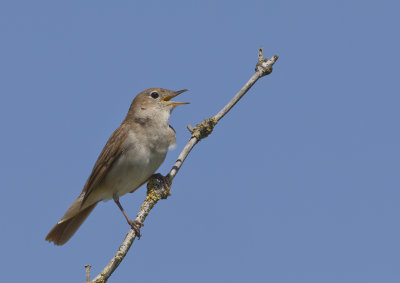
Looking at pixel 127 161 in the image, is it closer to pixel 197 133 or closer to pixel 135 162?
pixel 135 162

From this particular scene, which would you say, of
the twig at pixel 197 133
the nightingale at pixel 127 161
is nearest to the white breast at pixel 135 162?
the nightingale at pixel 127 161

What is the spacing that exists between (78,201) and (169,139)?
5.09 ft

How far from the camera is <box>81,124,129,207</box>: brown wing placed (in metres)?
7.44

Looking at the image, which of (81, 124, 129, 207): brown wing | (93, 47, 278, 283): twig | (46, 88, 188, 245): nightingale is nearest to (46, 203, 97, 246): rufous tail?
(46, 88, 188, 245): nightingale

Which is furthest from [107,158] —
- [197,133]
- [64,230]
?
[197,133]

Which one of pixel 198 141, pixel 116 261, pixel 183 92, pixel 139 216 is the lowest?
pixel 116 261

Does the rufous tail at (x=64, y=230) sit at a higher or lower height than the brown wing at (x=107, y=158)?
lower

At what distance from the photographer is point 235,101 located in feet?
20.3

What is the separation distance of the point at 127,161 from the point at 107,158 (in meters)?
0.34

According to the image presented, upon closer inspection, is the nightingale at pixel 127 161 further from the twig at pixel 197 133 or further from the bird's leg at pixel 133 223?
the twig at pixel 197 133

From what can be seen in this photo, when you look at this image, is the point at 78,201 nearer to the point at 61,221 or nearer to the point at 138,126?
the point at 61,221

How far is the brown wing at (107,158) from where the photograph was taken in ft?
24.4

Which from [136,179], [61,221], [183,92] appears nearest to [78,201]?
[61,221]

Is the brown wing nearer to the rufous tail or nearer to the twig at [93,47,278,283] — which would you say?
the rufous tail
